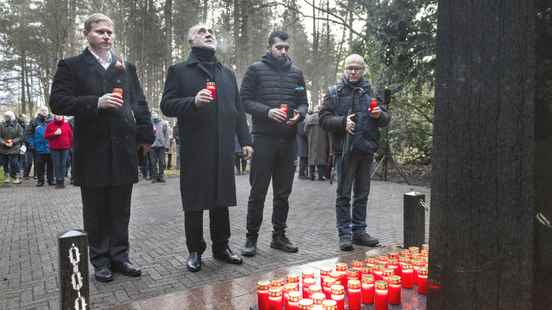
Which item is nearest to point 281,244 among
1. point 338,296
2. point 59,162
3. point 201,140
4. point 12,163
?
point 201,140

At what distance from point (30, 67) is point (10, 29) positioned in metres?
6.12

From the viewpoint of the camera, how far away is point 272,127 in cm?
449

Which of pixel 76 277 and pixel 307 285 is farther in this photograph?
pixel 307 285

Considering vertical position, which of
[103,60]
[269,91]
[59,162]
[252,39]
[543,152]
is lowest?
[59,162]

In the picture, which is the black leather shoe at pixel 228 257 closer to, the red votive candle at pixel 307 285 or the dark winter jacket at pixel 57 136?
the red votive candle at pixel 307 285

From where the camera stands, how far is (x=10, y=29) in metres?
23.7

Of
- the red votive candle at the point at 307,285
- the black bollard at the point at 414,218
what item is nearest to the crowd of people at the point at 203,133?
the black bollard at the point at 414,218

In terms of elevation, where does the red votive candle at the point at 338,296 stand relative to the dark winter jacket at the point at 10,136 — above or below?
below

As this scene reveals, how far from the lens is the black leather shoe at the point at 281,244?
15.3 feet

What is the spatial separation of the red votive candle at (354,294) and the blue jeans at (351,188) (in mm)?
1927

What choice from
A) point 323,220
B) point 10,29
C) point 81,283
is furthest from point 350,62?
point 10,29

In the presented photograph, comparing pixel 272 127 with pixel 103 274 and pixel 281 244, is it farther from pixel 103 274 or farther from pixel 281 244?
pixel 103 274

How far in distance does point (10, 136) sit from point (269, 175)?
11.2 metres

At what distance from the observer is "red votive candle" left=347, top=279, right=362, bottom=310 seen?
2.80 meters
